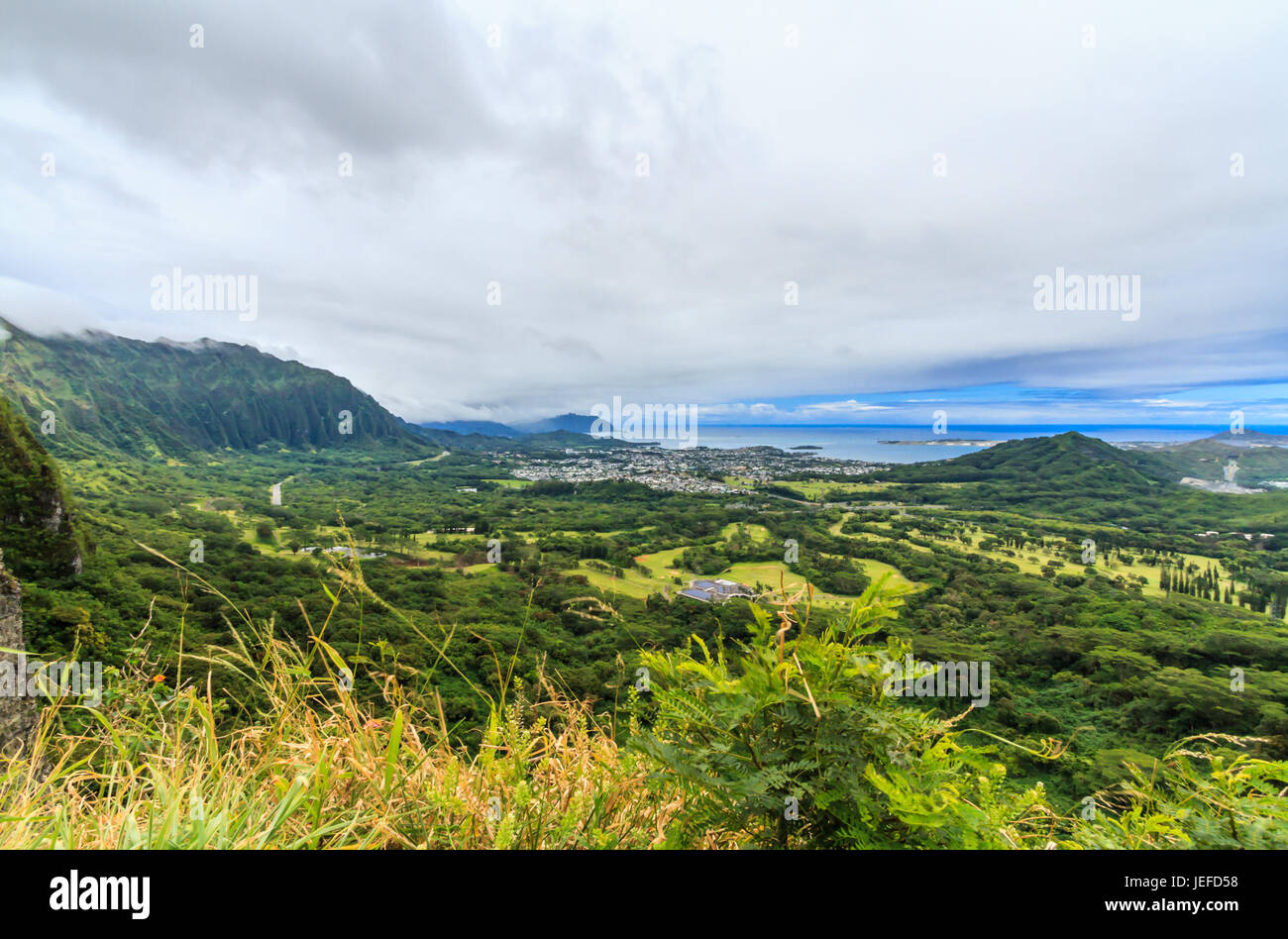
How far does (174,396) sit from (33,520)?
439ft

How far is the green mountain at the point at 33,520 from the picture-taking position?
26109 mm

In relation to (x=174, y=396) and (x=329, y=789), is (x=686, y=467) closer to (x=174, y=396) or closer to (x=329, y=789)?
(x=329, y=789)

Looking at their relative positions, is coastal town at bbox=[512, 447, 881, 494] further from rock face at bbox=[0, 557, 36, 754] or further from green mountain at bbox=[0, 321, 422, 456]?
rock face at bbox=[0, 557, 36, 754]

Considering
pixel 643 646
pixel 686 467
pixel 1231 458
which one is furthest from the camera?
pixel 686 467

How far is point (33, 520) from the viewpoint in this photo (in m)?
26.9

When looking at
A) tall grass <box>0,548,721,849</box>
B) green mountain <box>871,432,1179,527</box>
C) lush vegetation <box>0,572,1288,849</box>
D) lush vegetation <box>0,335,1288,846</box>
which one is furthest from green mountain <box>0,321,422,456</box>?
green mountain <box>871,432,1179,527</box>

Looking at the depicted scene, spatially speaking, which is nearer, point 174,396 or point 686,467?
point 686,467

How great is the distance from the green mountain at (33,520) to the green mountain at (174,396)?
25.9 m

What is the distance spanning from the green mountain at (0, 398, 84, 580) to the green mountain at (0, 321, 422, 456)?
25.9m

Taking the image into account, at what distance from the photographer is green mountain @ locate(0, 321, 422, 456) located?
82.2 meters

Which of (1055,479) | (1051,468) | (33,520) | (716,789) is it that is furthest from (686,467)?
(716,789)

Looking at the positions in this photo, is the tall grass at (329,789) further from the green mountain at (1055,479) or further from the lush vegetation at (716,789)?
the green mountain at (1055,479)

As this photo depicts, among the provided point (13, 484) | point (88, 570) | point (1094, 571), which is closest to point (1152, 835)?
point (88, 570)
